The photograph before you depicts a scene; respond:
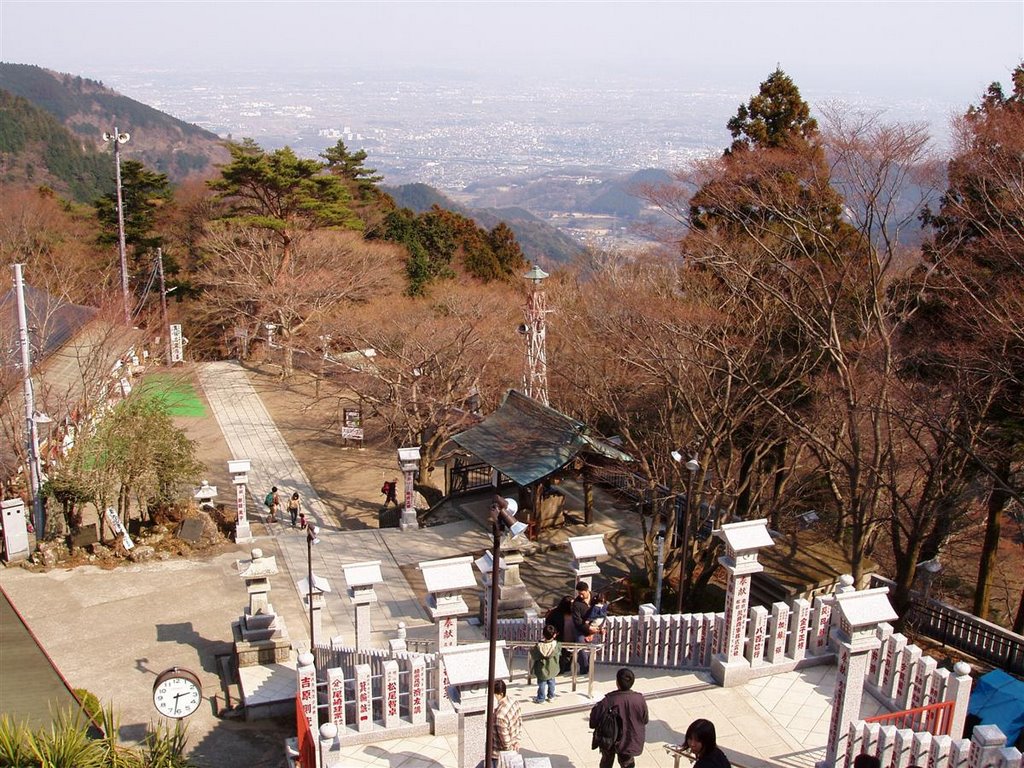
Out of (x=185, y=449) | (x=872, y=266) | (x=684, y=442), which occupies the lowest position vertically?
(x=185, y=449)

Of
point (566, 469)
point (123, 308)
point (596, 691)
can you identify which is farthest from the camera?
point (123, 308)

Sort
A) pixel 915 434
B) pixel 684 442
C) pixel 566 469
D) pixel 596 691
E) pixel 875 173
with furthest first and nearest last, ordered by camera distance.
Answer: pixel 566 469, pixel 684 442, pixel 915 434, pixel 875 173, pixel 596 691

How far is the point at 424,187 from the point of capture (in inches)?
3932

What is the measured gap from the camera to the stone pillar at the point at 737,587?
996cm

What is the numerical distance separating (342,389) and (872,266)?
18530 millimetres

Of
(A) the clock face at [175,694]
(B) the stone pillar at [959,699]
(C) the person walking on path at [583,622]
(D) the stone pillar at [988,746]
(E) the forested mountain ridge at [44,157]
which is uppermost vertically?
(E) the forested mountain ridge at [44,157]

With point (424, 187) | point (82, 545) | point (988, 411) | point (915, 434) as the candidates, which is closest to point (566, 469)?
point (915, 434)

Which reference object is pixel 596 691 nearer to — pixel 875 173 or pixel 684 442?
pixel 684 442

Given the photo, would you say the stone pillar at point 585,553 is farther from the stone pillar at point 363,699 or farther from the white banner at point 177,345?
the white banner at point 177,345

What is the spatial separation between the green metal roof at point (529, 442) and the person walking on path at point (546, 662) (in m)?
7.36

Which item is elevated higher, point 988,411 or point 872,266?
point 872,266

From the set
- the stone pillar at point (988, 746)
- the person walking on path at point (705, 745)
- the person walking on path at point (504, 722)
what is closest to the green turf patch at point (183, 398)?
the person walking on path at point (504, 722)

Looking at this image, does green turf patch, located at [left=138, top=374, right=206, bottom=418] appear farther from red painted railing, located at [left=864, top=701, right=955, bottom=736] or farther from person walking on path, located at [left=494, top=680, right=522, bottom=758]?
red painted railing, located at [left=864, top=701, right=955, bottom=736]

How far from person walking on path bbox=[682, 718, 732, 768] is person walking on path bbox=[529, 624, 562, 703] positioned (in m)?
2.82
